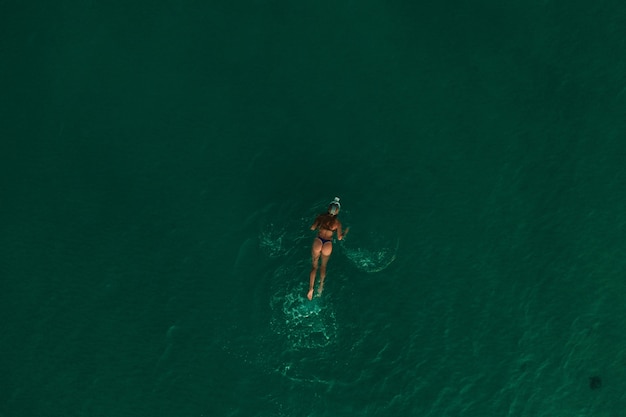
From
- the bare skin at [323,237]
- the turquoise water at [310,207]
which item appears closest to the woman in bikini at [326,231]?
the bare skin at [323,237]

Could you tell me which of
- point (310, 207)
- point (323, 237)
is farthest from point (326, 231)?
point (310, 207)

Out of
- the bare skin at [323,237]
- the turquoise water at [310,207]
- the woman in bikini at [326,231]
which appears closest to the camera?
the woman in bikini at [326,231]

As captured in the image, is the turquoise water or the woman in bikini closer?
the woman in bikini

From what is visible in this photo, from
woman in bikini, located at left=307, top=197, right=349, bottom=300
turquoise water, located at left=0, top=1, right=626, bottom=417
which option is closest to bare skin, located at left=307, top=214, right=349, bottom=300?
woman in bikini, located at left=307, top=197, right=349, bottom=300

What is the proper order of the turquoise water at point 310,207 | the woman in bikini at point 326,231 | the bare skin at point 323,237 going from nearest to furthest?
the woman in bikini at point 326,231, the bare skin at point 323,237, the turquoise water at point 310,207

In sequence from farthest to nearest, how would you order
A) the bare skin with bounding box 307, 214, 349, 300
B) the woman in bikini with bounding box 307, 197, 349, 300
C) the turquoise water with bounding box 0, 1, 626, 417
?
1. the turquoise water with bounding box 0, 1, 626, 417
2. the bare skin with bounding box 307, 214, 349, 300
3. the woman in bikini with bounding box 307, 197, 349, 300

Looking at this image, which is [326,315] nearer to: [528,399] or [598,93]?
[528,399]

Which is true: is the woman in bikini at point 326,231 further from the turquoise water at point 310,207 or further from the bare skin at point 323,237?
the turquoise water at point 310,207

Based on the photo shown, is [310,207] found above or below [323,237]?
above

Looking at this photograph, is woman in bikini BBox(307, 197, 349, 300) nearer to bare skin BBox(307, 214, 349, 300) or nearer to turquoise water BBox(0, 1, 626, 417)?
bare skin BBox(307, 214, 349, 300)

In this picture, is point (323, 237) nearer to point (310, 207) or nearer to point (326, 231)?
point (326, 231)
